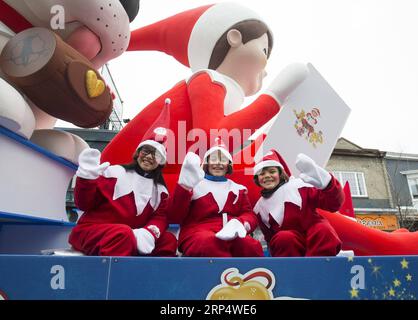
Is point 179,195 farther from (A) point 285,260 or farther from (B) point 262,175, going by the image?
(A) point 285,260

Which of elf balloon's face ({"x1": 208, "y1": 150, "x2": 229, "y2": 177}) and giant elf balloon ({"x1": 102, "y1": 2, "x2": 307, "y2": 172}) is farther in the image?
giant elf balloon ({"x1": 102, "y1": 2, "x2": 307, "y2": 172})

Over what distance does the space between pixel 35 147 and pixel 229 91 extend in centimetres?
166

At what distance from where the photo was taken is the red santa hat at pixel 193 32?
3232 mm

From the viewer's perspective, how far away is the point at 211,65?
3.29 metres

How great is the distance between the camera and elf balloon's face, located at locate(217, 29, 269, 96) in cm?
318

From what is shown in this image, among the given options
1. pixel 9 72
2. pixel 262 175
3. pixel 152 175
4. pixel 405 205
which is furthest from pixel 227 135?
pixel 405 205

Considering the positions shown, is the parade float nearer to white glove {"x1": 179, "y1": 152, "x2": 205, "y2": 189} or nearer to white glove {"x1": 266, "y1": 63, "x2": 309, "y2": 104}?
white glove {"x1": 266, "y1": 63, "x2": 309, "y2": 104}

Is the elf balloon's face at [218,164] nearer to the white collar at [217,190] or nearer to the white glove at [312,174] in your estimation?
the white collar at [217,190]

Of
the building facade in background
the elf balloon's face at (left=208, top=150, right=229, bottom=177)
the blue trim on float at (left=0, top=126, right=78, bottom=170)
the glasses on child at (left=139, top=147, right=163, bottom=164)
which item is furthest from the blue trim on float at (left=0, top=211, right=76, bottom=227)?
the building facade in background


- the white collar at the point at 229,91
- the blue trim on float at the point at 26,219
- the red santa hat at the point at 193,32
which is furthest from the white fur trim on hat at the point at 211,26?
the blue trim on float at the point at 26,219

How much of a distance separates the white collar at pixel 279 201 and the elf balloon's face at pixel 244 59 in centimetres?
154

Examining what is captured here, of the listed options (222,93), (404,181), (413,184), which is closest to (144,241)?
(222,93)

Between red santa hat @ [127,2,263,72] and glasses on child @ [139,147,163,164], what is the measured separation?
155cm

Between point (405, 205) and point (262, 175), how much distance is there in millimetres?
12599
